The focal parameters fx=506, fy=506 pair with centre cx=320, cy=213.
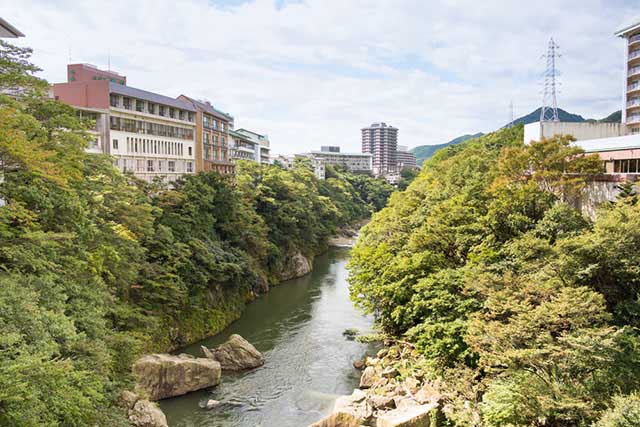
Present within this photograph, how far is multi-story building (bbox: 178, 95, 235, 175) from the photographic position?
1888 inches

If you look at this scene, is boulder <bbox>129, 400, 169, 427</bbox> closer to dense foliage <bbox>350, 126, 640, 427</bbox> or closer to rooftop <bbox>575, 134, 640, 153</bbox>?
dense foliage <bbox>350, 126, 640, 427</bbox>

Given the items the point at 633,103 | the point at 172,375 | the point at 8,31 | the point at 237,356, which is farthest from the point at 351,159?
the point at 8,31

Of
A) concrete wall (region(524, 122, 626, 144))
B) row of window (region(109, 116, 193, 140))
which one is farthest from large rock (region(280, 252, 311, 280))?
concrete wall (region(524, 122, 626, 144))

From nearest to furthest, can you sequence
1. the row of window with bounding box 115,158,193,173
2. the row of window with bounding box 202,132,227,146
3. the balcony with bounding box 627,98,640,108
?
the row of window with bounding box 115,158,193,173
the balcony with bounding box 627,98,640,108
the row of window with bounding box 202,132,227,146

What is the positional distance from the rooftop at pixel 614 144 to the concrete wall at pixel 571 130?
3.06 m

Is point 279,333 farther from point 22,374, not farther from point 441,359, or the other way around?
point 22,374

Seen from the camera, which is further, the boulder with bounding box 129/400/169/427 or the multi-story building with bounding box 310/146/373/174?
the multi-story building with bounding box 310/146/373/174

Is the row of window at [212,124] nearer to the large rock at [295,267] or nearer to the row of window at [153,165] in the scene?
the row of window at [153,165]

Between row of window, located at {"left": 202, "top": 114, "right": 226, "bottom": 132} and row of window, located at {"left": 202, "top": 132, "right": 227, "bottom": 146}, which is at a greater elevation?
row of window, located at {"left": 202, "top": 114, "right": 226, "bottom": 132}

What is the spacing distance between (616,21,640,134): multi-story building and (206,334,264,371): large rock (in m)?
41.3

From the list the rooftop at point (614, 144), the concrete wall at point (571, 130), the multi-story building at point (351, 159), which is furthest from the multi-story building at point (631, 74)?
the multi-story building at point (351, 159)

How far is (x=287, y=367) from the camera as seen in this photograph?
974 inches

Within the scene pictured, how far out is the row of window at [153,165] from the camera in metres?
37.1

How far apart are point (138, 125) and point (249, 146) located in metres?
41.4
